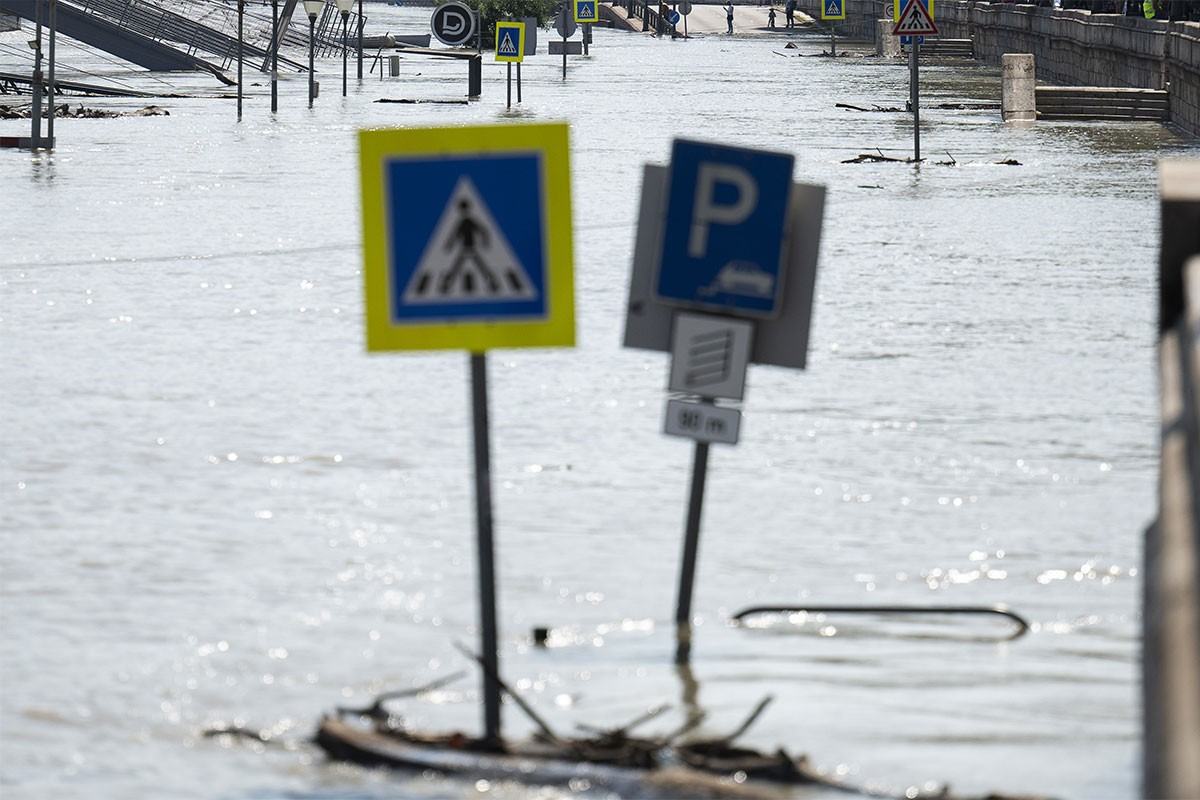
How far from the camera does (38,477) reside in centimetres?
1051

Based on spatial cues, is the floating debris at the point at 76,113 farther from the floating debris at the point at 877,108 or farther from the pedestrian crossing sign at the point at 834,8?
the pedestrian crossing sign at the point at 834,8

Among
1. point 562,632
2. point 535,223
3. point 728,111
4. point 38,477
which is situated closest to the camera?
point 535,223

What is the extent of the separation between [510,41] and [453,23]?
771cm

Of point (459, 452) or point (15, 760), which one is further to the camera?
point (459, 452)

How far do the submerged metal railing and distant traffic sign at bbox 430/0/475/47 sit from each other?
43547 millimetres

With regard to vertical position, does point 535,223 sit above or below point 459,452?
above

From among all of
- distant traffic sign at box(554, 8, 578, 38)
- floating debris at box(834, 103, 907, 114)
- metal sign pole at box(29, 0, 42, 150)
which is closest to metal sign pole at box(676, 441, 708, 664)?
metal sign pole at box(29, 0, 42, 150)

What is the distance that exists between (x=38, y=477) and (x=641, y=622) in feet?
12.1

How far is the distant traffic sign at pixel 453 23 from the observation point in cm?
5062

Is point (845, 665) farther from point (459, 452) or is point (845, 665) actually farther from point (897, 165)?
point (897, 165)

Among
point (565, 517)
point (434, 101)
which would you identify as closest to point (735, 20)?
point (434, 101)

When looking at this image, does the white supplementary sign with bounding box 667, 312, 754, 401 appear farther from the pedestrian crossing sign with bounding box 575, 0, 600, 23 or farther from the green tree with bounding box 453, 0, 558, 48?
the green tree with bounding box 453, 0, 558, 48

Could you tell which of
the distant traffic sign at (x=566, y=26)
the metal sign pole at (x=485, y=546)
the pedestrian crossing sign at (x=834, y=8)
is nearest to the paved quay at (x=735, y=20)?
the pedestrian crossing sign at (x=834, y=8)

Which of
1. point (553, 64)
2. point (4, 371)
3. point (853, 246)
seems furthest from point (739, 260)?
point (553, 64)
